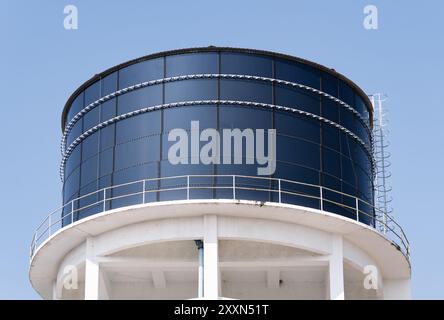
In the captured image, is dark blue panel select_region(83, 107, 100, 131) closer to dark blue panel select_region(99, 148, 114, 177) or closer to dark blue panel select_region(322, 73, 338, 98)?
dark blue panel select_region(99, 148, 114, 177)

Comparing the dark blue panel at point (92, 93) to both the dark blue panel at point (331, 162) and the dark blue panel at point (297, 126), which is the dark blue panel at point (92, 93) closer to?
the dark blue panel at point (297, 126)

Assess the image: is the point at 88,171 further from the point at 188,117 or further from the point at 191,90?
the point at 191,90

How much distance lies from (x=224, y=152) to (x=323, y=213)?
10.2 feet

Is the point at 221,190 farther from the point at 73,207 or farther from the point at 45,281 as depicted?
the point at 45,281

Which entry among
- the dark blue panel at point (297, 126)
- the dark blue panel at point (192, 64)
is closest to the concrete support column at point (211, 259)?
the dark blue panel at point (297, 126)

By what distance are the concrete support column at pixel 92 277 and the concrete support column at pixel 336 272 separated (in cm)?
621

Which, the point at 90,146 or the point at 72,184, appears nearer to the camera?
the point at 90,146

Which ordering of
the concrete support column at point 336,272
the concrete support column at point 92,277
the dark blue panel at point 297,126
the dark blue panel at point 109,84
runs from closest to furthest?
the concrete support column at point 336,272 < the concrete support column at point 92,277 < the dark blue panel at point 297,126 < the dark blue panel at point 109,84

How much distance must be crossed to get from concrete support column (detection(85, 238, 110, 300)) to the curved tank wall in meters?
1.21

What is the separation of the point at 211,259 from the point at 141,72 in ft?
19.9

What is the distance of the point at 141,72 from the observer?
32.0 meters

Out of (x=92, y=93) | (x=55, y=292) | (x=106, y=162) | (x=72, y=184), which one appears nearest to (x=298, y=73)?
(x=106, y=162)

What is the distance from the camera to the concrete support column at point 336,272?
30000 millimetres

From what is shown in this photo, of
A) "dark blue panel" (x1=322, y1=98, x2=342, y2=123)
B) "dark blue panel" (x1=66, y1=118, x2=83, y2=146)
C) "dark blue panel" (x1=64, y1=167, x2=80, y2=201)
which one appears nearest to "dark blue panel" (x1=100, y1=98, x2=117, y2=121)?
"dark blue panel" (x1=66, y1=118, x2=83, y2=146)
